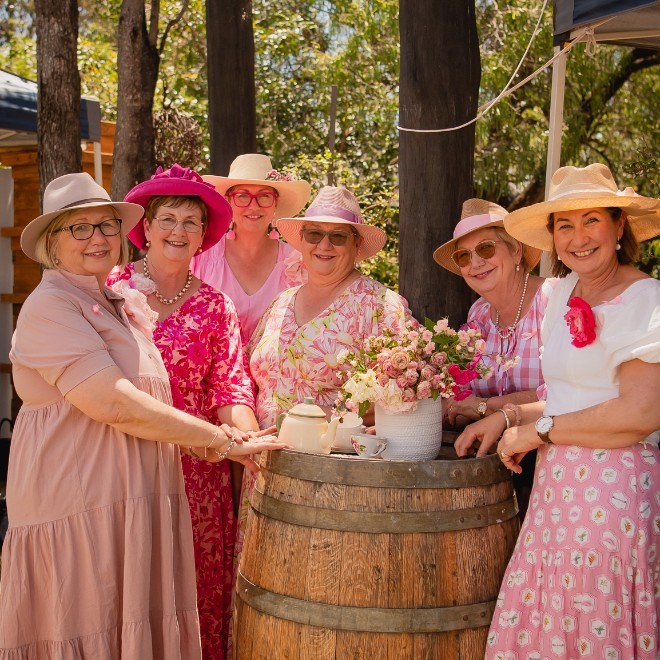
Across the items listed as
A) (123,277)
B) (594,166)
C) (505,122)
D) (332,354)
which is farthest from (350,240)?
(505,122)

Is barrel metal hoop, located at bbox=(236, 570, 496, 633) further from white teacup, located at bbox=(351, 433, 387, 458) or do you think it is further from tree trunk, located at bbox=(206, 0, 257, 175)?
tree trunk, located at bbox=(206, 0, 257, 175)

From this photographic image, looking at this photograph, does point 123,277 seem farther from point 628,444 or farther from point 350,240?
point 628,444

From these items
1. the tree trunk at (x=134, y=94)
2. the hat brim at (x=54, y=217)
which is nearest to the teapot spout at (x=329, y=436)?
the hat brim at (x=54, y=217)

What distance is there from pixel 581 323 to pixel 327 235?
4.30 ft

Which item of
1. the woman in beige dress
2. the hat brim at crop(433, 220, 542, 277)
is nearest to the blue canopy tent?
the hat brim at crop(433, 220, 542, 277)

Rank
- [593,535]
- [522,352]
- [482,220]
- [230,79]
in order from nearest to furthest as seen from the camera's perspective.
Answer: [593,535], [522,352], [482,220], [230,79]

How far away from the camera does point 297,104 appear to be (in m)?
13.1

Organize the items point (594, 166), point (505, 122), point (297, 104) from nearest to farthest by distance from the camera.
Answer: point (594, 166) < point (505, 122) < point (297, 104)

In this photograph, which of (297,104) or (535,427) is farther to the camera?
(297,104)

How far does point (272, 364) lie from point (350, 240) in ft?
1.92

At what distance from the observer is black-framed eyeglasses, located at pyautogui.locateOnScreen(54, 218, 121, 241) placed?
3.14 m

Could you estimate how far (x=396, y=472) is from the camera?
2.83 meters

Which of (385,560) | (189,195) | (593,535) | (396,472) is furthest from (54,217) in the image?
(593,535)

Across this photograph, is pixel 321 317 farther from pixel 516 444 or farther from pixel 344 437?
pixel 516 444
